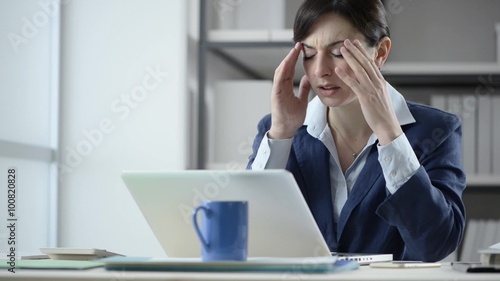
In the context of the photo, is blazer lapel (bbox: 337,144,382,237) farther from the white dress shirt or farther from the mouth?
the mouth

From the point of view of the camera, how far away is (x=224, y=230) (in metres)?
1.14

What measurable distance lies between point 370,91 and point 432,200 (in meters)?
0.28

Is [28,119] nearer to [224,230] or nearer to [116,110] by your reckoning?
[116,110]

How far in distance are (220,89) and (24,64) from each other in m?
0.67

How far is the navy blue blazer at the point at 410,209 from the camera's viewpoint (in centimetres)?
168

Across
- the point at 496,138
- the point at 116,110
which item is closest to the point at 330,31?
the point at 116,110

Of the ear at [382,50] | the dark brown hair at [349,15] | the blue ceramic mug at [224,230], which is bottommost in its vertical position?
the blue ceramic mug at [224,230]

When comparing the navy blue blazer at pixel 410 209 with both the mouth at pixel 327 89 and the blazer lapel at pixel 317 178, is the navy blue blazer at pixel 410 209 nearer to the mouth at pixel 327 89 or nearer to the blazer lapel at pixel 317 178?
the blazer lapel at pixel 317 178

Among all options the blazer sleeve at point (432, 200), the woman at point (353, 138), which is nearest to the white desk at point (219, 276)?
the blazer sleeve at point (432, 200)

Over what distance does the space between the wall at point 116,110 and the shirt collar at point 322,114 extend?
31.5 inches

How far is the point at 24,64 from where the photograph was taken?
8.59 ft

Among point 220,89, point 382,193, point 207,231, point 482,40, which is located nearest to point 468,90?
point 482,40

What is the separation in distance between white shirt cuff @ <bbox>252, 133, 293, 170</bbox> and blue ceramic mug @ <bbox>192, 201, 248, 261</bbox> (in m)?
0.76

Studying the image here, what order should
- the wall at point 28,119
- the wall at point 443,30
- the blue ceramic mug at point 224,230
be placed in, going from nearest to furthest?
1. the blue ceramic mug at point 224,230
2. the wall at point 28,119
3. the wall at point 443,30
